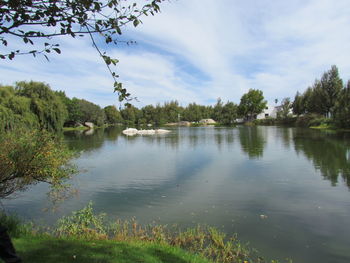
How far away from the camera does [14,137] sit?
7.14 meters

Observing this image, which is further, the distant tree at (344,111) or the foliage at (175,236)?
the distant tree at (344,111)

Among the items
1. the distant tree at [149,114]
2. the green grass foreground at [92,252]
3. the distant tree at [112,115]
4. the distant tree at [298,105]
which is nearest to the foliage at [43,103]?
the green grass foreground at [92,252]

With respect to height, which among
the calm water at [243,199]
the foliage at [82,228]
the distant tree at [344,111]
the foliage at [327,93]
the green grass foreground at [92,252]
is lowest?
the calm water at [243,199]

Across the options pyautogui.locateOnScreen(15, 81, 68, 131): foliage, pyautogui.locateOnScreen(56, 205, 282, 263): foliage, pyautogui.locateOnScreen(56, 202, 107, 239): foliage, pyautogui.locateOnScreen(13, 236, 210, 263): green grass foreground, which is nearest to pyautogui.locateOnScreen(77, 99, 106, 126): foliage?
pyautogui.locateOnScreen(15, 81, 68, 131): foliage

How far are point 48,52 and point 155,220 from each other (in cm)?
589

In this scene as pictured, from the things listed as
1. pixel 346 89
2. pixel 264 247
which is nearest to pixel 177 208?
pixel 264 247

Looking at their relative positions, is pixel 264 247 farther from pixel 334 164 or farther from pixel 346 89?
pixel 346 89

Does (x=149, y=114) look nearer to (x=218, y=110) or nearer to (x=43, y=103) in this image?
(x=218, y=110)

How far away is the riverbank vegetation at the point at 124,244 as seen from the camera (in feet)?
13.7

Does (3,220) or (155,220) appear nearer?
(3,220)

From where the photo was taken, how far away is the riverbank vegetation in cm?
418

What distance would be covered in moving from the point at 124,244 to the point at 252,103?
91213mm

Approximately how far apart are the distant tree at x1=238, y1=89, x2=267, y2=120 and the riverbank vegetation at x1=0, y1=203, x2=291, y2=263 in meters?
88.8

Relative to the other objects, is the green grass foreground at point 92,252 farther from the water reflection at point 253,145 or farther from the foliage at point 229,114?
the foliage at point 229,114
